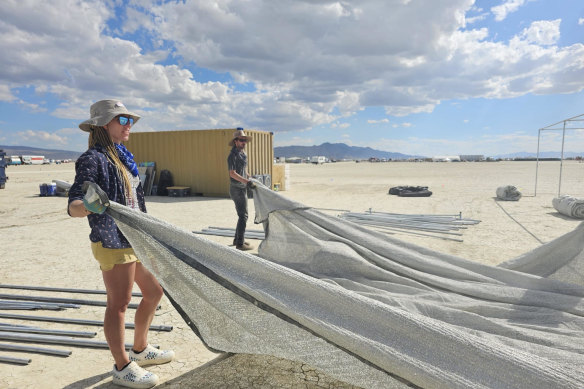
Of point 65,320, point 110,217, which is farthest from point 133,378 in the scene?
point 65,320

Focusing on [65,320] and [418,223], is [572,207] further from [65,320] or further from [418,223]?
[65,320]

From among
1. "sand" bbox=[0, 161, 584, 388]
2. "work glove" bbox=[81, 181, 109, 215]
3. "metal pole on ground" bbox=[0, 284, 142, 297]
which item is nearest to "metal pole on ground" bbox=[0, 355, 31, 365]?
"sand" bbox=[0, 161, 584, 388]

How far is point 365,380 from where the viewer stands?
171 centimetres

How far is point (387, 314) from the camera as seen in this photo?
1.65 m

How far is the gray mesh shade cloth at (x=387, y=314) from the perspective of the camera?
1.52m

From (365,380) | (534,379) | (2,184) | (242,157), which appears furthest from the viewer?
(2,184)

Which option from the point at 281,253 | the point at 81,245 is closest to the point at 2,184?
the point at 81,245

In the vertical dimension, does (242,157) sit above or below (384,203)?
above

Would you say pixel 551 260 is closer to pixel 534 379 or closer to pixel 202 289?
pixel 534 379

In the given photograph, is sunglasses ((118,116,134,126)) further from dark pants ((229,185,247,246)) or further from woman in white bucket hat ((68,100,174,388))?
dark pants ((229,185,247,246))

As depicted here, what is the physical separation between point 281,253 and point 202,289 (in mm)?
2245

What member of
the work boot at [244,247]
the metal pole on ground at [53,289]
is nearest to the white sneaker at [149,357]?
the metal pole on ground at [53,289]

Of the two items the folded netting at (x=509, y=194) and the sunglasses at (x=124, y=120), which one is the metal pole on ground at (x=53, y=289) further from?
the folded netting at (x=509, y=194)

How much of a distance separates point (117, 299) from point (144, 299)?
0.86 ft
